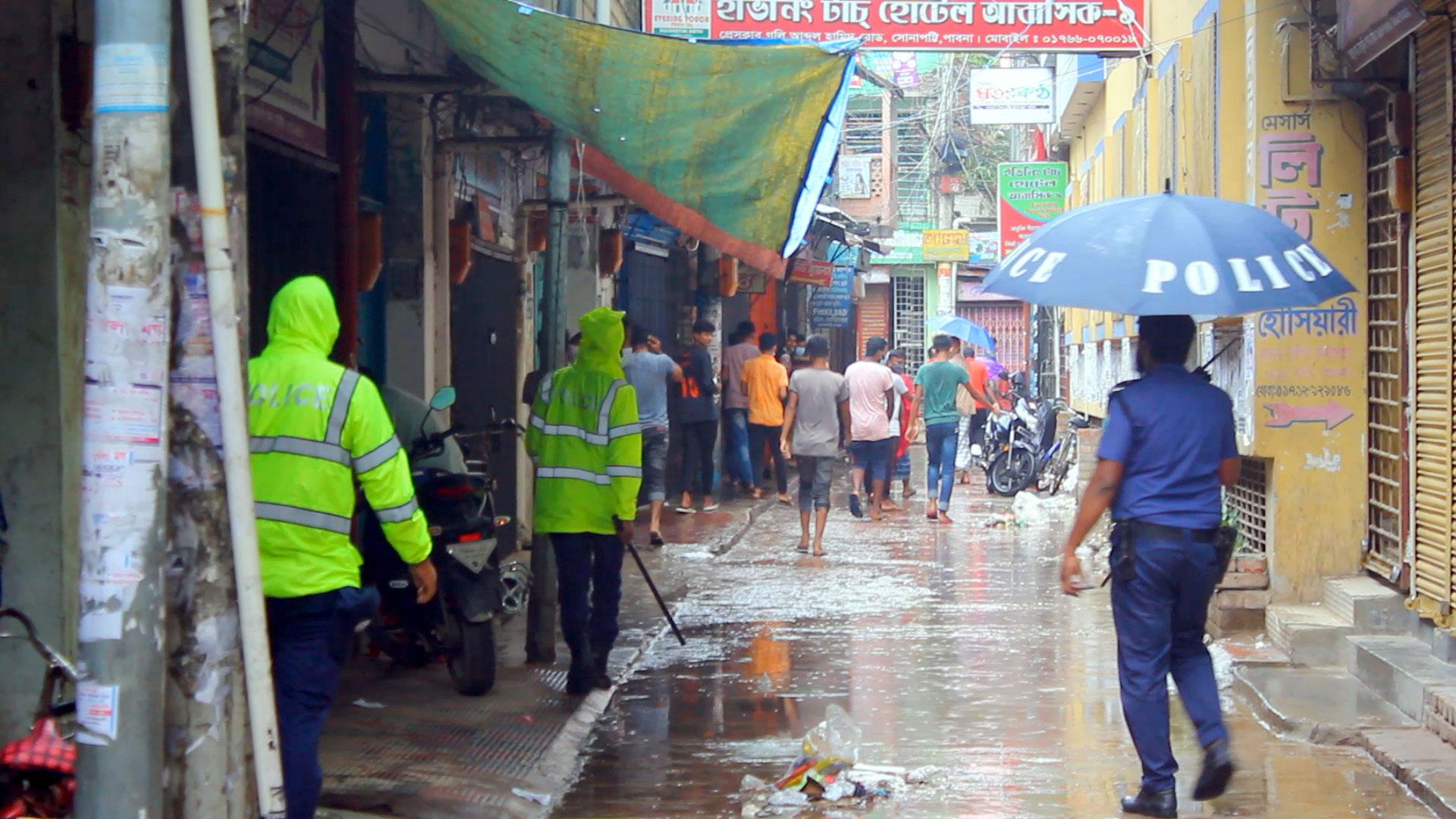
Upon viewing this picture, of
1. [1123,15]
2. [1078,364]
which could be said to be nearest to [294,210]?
[1123,15]

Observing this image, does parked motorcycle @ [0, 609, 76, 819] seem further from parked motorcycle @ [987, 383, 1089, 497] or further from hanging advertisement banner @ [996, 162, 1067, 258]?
hanging advertisement banner @ [996, 162, 1067, 258]

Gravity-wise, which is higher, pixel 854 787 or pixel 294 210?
pixel 294 210

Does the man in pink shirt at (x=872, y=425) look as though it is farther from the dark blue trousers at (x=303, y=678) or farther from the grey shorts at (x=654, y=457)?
the dark blue trousers at (x=303, y=678)

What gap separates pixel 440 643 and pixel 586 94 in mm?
2717

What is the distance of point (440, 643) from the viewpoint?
7.45 meters

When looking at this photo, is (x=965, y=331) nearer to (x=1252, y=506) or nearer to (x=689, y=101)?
(x=1252, y=506)

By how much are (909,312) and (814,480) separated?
26147mm

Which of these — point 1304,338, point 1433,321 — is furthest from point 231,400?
point 1304,338

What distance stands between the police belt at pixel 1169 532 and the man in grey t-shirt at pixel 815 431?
769cm

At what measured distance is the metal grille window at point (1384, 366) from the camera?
26.5ft

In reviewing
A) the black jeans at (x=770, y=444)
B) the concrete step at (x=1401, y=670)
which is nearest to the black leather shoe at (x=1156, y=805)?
the concrete step at (x=1401, y=670)

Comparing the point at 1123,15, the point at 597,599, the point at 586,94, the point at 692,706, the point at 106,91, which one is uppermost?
the point at 1123,15

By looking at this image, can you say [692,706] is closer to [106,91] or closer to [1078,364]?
[106,91]

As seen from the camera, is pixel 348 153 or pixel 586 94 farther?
pixel 348 153
